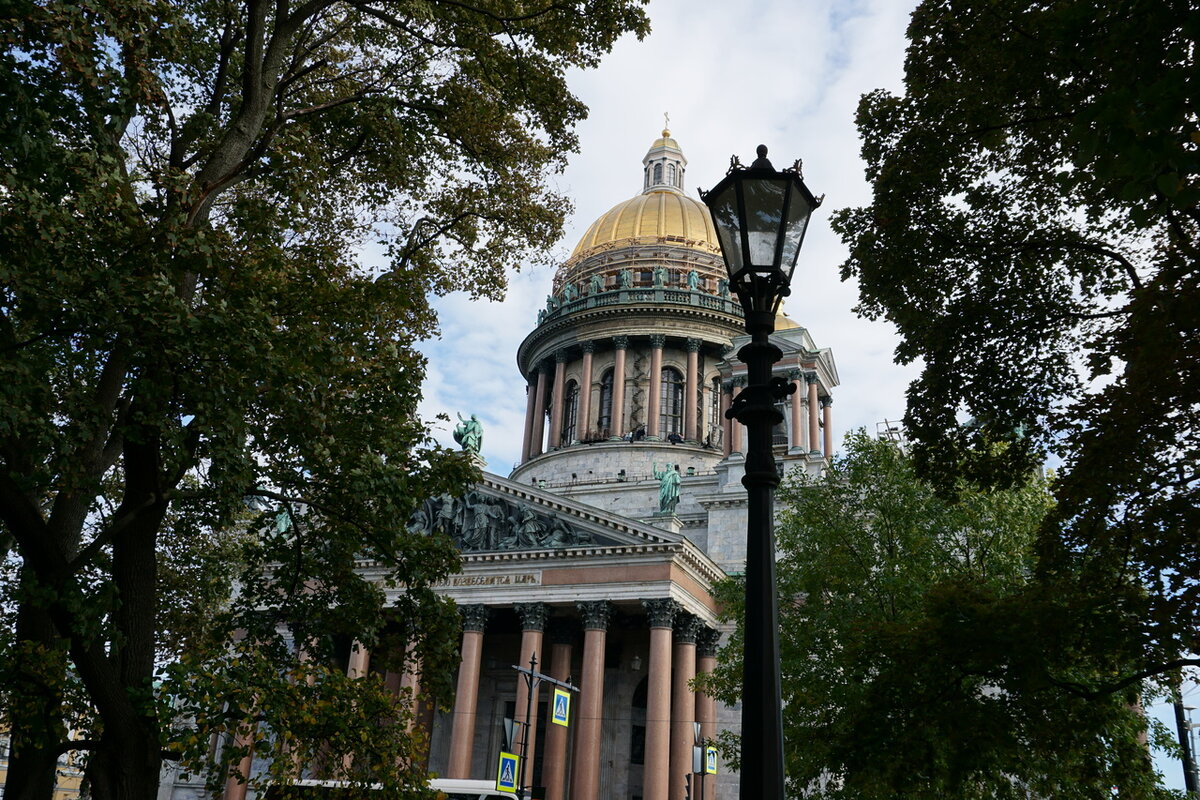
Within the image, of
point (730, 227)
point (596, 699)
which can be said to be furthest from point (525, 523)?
point (730, 227)

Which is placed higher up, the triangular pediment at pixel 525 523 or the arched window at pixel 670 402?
→ the arched window at pixel 670 402

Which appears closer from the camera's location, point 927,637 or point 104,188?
point 104,188

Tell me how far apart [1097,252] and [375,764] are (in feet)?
36.9

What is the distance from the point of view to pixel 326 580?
14.5 m

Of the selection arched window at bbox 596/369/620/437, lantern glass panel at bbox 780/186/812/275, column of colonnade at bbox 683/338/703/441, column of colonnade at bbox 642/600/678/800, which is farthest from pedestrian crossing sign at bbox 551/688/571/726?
arched window at bbox 596/369/620/437

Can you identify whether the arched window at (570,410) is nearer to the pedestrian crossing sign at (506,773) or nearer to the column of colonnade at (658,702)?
the column of colonnade at (658,702)

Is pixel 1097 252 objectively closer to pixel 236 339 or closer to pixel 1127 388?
pixel 1127 388

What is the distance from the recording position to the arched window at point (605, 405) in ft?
199

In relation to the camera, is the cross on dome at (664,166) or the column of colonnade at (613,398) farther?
the cross on dome at (664,166)

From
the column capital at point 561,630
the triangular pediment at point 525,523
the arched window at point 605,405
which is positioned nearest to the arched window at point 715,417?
the arched window at point 605,405

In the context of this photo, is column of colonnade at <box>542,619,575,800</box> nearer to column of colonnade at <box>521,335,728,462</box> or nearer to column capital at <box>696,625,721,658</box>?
column capital at <box>696,625,721,658</box>

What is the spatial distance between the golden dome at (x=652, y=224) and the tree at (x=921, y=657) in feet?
120

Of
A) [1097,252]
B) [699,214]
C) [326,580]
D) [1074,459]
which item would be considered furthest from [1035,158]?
[699,214]

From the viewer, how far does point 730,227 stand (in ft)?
24.5
